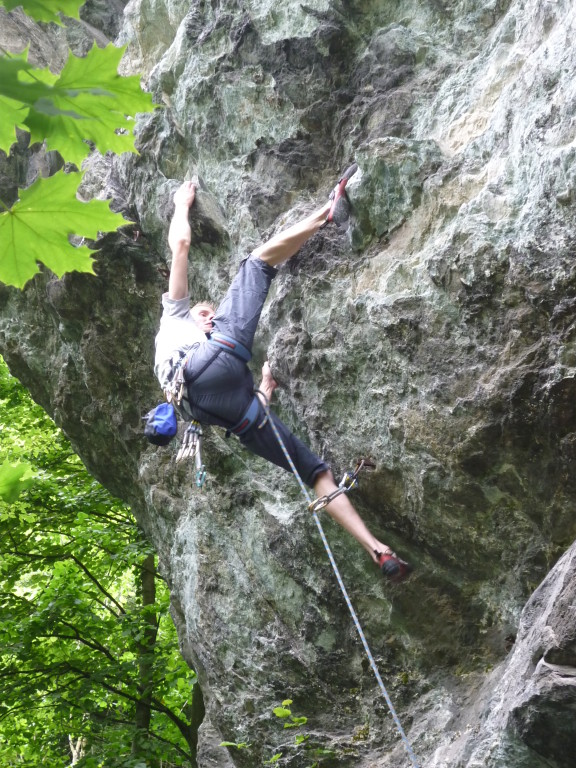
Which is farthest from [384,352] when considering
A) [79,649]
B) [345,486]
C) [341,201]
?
[79,649]

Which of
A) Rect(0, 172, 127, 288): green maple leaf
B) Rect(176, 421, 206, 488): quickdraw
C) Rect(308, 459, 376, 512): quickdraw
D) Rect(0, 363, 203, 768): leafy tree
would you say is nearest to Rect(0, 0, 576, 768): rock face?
Rect(308, 459, 376, 512): quickdraw

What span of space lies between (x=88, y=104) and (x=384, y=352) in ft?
10.1

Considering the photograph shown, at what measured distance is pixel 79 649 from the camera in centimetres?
987

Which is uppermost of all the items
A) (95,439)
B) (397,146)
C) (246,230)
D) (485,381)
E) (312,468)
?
(95,439)

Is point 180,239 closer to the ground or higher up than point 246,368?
higher up

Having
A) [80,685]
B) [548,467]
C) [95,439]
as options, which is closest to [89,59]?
[548,467]

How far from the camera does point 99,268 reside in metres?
6.59

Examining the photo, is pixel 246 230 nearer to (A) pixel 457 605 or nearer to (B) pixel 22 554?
(A) pixel 457 605

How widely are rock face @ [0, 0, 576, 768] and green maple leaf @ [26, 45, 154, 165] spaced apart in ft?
8.06

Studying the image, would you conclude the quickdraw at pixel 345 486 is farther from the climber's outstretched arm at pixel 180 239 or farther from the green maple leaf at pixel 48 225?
the green maple leaf at pixel 48 225

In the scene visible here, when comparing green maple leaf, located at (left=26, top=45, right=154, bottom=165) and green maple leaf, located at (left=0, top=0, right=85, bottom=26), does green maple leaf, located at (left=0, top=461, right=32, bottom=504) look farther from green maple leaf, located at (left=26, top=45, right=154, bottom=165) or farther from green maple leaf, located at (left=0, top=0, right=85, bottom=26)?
green maple leaf, located at (left=0, top=0, right=85, bottom=26)

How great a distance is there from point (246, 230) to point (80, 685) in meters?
6.13

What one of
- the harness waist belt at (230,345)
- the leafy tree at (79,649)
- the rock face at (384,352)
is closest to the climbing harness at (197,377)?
the harness waist belt at (230,345)

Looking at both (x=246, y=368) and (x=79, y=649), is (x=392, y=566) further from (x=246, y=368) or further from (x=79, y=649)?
(x=79, y=649)
